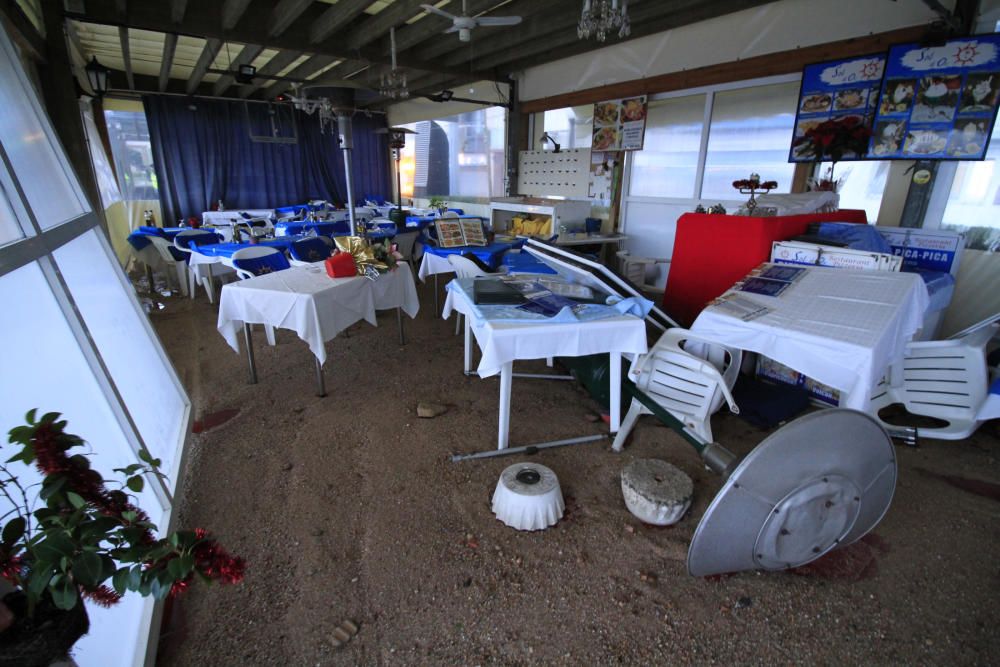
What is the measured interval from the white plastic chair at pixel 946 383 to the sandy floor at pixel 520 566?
15 cm

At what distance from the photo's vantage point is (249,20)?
5.43m

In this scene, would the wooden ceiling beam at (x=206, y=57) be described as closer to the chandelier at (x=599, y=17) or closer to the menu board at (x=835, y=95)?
the chandelier at (x=599, y=17)

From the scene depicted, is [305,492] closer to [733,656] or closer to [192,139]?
[733,656]

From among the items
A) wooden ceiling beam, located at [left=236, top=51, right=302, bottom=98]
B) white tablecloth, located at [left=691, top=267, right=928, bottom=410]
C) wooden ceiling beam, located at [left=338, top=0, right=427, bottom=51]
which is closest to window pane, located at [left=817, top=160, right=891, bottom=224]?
white tablecloth, located at [left=691, top=267, right=928, bottom=410]

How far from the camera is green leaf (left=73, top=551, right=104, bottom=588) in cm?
67

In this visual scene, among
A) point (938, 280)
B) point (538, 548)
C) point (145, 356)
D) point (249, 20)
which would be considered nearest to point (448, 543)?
point (538, 548)

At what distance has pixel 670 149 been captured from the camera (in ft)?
19.3

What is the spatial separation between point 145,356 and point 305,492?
4.09 ft

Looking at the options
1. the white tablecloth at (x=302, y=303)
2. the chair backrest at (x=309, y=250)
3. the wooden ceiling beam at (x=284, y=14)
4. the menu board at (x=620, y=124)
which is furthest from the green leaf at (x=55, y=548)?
the menu board at (x=620, y=124)

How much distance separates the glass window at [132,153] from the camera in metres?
8.86

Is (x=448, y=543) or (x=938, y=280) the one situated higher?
(x=938, y=280)

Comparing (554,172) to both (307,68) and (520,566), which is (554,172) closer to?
(307,68)

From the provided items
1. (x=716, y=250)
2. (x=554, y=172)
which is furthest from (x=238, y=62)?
(x=716, y=250)

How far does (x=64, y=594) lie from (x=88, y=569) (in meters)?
0.05
